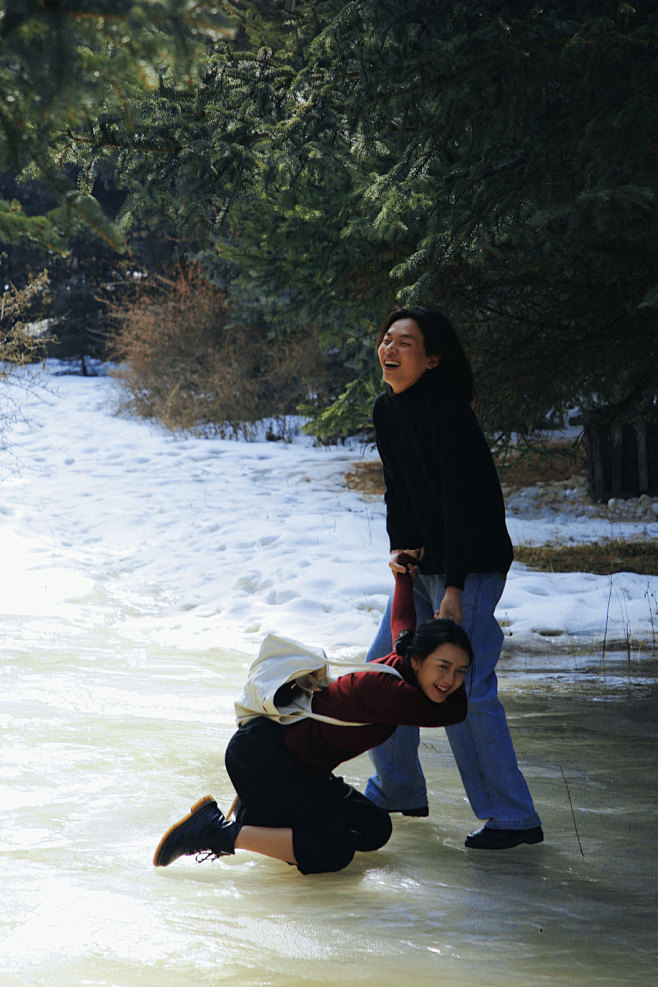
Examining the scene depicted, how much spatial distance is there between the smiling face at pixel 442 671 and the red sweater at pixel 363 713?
0.16ft

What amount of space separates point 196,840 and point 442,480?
1515mm

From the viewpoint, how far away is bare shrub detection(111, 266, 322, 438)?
19.3m

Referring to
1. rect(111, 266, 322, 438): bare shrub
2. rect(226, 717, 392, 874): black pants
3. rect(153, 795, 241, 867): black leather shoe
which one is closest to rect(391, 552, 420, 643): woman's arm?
rect(226, 717, 392, 874): black pants

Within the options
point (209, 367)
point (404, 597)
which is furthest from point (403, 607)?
point (209, 367)

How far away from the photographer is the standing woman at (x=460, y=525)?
354 centimetres

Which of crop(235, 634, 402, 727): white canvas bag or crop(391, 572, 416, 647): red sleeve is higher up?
crop(391, 572, 416, 647): red sleeve

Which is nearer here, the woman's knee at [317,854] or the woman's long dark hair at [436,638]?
the woman's long dark hair at [436,638]

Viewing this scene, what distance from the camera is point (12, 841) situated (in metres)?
3.59

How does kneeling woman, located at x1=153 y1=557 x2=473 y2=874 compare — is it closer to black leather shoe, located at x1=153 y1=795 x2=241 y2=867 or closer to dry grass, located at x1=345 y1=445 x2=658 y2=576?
black leather shoe, located at x1=153 y1=795 x2=241 y2=867

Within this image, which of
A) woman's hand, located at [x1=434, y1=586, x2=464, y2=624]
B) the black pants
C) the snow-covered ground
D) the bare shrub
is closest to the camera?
the black pants

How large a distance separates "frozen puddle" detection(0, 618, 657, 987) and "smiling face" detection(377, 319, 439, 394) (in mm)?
1767

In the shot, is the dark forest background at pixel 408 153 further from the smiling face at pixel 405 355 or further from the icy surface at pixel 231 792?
the icy surface at pixel 231 792

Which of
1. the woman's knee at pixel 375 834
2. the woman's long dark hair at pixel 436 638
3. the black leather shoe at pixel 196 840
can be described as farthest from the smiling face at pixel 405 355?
the black leather shoe at pixel 196 840

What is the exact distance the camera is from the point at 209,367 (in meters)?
20.1
